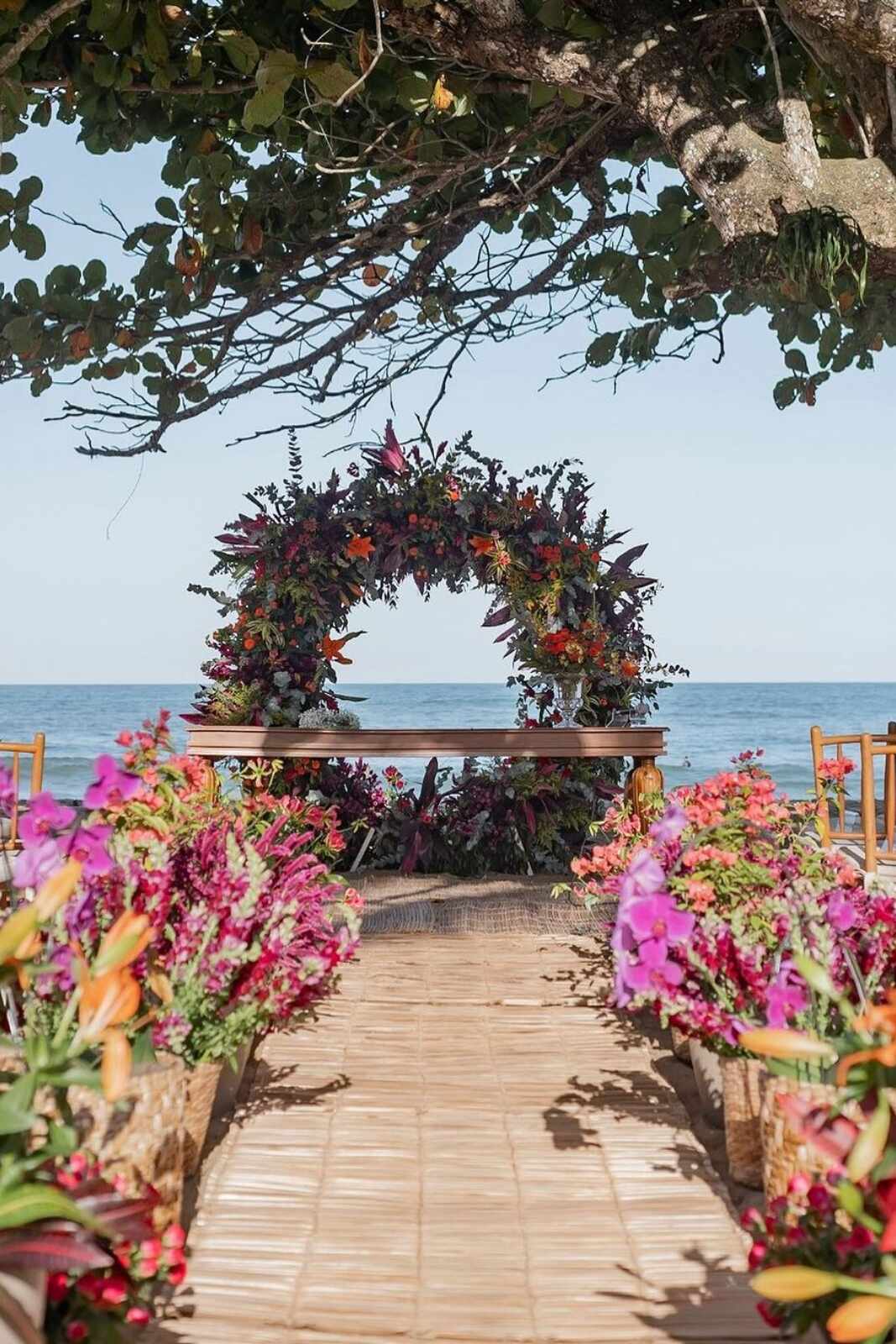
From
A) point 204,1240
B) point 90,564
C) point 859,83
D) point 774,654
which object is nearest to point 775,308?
point 859,83

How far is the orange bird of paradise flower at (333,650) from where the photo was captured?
687cm

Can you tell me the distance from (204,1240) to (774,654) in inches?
1510

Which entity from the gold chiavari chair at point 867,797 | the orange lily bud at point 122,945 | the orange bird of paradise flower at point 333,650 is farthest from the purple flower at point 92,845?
the orange bird of paradise flower at point 333,650

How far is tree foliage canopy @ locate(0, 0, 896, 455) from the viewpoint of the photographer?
126 inches

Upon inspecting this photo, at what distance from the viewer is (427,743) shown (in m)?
5.95

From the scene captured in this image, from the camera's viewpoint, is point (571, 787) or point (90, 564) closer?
point (571, 787)

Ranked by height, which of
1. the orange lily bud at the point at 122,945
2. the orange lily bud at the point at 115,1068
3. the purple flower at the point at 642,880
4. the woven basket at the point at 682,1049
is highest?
the orange lily bud at the point at 122,945

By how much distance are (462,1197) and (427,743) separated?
352 centimetres

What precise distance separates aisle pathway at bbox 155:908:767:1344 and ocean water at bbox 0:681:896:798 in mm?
20549

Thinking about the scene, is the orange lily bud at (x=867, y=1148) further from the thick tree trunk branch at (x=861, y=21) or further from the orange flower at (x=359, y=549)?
the orange flower at (x=359, y=549)

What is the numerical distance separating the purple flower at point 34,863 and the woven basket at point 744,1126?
5.14 feet

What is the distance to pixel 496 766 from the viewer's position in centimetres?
699

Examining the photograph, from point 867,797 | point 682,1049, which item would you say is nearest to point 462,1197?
point 682,1049

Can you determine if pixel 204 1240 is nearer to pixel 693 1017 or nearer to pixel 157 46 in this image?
pixel 693 1017
